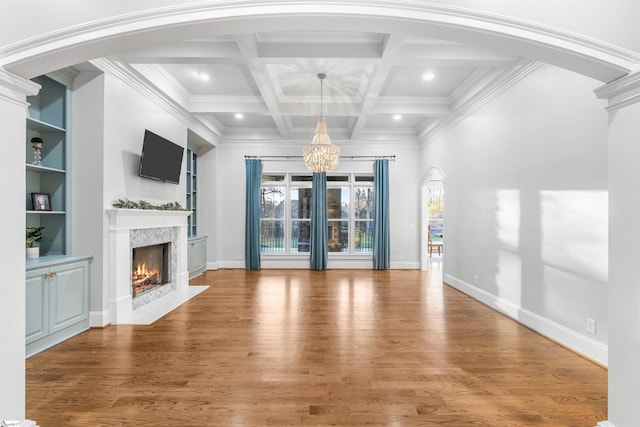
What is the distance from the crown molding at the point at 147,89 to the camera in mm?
3742

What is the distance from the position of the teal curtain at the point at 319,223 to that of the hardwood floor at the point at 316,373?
3.33 meters

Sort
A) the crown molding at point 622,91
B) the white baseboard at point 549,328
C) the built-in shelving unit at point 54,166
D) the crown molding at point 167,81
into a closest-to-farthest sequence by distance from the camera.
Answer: the crown molding at point 622,91
the white baseboard at point 549,328
the built-in shelving unit at point 54,166
the crown molding at point 167,81

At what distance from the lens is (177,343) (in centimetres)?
331

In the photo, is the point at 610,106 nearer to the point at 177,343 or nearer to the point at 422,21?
the point at 422,21

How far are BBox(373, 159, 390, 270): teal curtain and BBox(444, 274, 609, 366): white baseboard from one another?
2765 millimetres

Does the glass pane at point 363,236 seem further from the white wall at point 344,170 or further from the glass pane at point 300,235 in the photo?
the glass pane at point 300,235

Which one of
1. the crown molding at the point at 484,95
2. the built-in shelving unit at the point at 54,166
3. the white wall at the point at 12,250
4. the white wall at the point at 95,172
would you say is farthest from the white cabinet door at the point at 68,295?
the crown molding at the point at 484,95

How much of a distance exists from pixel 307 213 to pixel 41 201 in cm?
538

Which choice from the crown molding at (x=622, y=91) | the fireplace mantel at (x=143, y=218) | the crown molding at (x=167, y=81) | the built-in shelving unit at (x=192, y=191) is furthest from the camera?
the built-in shelving unit at (x=192, y=191)

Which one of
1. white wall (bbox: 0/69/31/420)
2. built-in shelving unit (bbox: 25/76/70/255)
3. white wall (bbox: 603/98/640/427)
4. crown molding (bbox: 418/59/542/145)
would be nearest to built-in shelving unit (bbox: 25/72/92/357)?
built-in shelving unit (bbox: 25/76/70/255)

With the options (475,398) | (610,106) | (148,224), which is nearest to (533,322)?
(475,398)

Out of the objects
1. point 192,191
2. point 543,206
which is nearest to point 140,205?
point 192,191

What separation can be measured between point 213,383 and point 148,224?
2822mm

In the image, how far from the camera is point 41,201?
3.45 m
